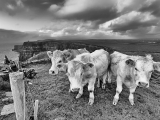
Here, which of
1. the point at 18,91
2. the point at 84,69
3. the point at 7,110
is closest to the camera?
the point at 18,91

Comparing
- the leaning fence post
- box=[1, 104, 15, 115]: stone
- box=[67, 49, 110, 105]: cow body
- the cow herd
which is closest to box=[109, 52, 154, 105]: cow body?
the cow herd

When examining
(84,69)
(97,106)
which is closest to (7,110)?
(84,69)

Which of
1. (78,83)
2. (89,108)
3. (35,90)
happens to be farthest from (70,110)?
(35,90)

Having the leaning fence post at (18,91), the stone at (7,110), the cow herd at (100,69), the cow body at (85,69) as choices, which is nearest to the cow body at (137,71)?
the cow herd at (100,69)

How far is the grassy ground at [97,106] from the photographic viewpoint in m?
4.04

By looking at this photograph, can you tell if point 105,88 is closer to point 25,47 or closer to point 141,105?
point 141,105

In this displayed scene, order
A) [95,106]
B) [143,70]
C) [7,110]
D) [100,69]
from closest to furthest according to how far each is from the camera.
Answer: [143,70]
[7,110]
[95,106]
[100,69]

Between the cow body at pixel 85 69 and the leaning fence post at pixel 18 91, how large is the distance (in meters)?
1.45

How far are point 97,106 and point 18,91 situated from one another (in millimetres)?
3198

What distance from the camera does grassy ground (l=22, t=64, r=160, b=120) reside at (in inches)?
159

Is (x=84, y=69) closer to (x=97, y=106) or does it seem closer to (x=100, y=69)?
(x=100, y=69)

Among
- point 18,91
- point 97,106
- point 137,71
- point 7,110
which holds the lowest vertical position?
point 97,106

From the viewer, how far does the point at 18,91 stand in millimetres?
2879

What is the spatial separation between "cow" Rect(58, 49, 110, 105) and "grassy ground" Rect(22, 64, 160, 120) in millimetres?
460
